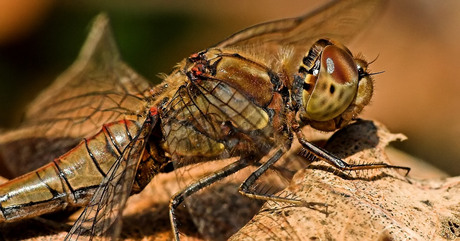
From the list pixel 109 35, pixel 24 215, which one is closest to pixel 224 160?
pixel 24 215

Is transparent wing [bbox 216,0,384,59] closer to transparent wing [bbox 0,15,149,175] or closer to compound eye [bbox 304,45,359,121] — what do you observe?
compound eye [bbox 304,45,359,121]

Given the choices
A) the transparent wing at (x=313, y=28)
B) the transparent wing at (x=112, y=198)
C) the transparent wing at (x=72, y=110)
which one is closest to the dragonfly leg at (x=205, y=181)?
the transparent wing at (x=112, y=198)

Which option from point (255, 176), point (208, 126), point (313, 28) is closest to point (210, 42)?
point (313, 28)

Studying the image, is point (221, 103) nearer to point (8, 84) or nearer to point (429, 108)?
point (429, 108)

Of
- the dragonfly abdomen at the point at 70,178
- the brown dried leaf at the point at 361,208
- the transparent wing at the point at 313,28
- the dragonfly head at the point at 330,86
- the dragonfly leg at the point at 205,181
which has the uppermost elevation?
the transparent wing at the point at 313,28

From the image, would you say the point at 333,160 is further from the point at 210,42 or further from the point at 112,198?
the point at 210,42

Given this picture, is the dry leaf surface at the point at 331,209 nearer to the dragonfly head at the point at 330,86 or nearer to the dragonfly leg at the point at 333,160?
the dragonfly leg at the point at 333,160
